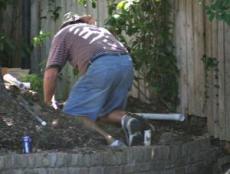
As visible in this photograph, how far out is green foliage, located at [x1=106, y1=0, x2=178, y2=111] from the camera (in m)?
7.80

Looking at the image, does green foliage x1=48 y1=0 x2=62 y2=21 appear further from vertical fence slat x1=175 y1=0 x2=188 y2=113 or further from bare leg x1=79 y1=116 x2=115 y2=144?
bare leg x1=79 y1=116 x2=115 y2=144

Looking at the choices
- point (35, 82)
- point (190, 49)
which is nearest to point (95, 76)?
point (190, 49)

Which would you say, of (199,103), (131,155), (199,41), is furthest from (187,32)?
(131,155)

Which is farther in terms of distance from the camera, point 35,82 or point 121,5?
point 35,82

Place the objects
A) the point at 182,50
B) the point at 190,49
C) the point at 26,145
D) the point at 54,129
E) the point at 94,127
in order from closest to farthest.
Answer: the point at 26,145
the point at 94,127
the point at 54,129
the point at 190,49
the point at 182,50

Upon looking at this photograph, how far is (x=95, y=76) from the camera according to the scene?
628cm

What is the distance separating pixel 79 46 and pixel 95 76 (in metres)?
0.33

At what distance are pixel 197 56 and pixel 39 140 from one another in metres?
2.10

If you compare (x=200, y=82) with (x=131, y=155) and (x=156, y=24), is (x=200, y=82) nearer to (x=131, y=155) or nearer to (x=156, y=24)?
(x=156, y=24)

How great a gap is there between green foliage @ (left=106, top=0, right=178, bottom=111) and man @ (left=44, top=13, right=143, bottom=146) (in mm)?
1291

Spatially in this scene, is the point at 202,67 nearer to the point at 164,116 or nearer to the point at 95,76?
the point at 164,116

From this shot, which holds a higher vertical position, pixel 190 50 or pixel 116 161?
pixel 190 50

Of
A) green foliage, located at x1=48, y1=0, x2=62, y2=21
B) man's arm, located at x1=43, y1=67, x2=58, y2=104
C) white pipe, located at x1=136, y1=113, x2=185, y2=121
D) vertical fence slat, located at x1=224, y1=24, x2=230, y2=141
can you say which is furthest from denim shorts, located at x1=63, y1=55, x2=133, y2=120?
green foliage, located at x1=48, y1=0, x2=62, y2=21

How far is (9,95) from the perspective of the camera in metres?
7.43
